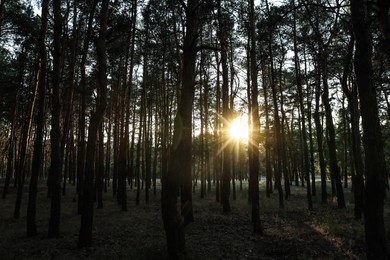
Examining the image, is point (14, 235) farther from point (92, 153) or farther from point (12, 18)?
point (12, 18)

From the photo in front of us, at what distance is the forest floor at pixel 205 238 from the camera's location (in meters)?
7.23

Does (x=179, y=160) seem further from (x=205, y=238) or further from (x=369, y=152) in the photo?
(x=205, y=238)

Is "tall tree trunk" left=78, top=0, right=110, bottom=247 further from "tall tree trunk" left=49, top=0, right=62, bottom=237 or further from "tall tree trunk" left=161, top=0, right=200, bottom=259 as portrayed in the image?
"tall tree trunk" left=161, top=0, right=200, bottom=259

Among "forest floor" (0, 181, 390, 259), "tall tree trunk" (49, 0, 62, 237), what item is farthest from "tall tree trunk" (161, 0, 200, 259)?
"tall tree trunk" (49, 0, 62, 237)

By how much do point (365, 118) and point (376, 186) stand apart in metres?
1.29

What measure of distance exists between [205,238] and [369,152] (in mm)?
5755

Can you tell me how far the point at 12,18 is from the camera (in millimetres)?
14008

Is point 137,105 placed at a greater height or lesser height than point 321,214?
greater

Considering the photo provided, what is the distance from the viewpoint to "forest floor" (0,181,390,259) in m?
7.23

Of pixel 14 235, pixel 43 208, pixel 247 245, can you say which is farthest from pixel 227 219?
pixel 43 208

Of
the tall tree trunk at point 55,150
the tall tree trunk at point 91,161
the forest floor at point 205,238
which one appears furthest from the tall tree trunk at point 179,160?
the tall tree trunk at point 55,150

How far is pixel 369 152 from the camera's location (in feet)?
17.1

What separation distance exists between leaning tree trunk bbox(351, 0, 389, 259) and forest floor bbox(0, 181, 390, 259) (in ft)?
7.31

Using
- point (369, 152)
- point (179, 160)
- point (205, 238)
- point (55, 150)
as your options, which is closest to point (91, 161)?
point (55, 150)
